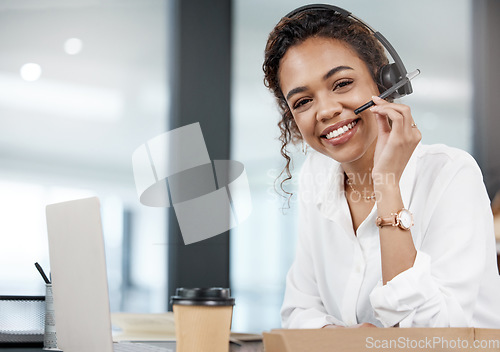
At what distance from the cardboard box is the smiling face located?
74 centimetres

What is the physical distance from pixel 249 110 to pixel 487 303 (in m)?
1.83

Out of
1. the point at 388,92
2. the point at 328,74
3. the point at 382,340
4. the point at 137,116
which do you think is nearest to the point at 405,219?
the point at 388,92

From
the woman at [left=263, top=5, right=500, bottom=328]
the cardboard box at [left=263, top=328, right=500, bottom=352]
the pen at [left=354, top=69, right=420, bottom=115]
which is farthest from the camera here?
the pen at [left=354, top=69, right=420, bottom=115]

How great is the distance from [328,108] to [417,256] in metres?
0.43

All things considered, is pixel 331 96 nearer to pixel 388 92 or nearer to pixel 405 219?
pixel 388 92

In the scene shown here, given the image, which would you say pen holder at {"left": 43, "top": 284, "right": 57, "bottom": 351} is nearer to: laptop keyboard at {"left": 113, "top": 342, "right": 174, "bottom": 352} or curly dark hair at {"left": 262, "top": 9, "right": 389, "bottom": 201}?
laptop keyboard at {"left": 113, "top": 342, "right": 174, "bottom": 352}

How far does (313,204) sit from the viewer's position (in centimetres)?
159

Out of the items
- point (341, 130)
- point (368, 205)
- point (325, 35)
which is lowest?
point (368, 205)

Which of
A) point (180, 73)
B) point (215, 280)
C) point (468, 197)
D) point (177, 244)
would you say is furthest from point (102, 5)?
point (468, 197)

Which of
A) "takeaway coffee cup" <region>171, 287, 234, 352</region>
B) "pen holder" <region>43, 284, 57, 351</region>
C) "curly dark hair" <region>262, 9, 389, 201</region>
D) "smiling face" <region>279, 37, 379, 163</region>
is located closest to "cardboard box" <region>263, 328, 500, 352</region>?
"takeaway coffee cup" <region>171, 287, 234, 352</region>

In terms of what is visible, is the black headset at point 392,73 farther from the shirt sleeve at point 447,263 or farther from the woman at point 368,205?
the shirt sleeve at point 447,263

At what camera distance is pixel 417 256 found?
44.9 inches

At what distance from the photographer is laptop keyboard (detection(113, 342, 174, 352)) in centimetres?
102

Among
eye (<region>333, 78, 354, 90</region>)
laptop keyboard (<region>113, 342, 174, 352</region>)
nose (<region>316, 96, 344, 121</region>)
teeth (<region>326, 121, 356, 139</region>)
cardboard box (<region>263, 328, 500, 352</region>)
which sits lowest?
laptop keyboard (<region>113, 342, 174, 352</region>)
